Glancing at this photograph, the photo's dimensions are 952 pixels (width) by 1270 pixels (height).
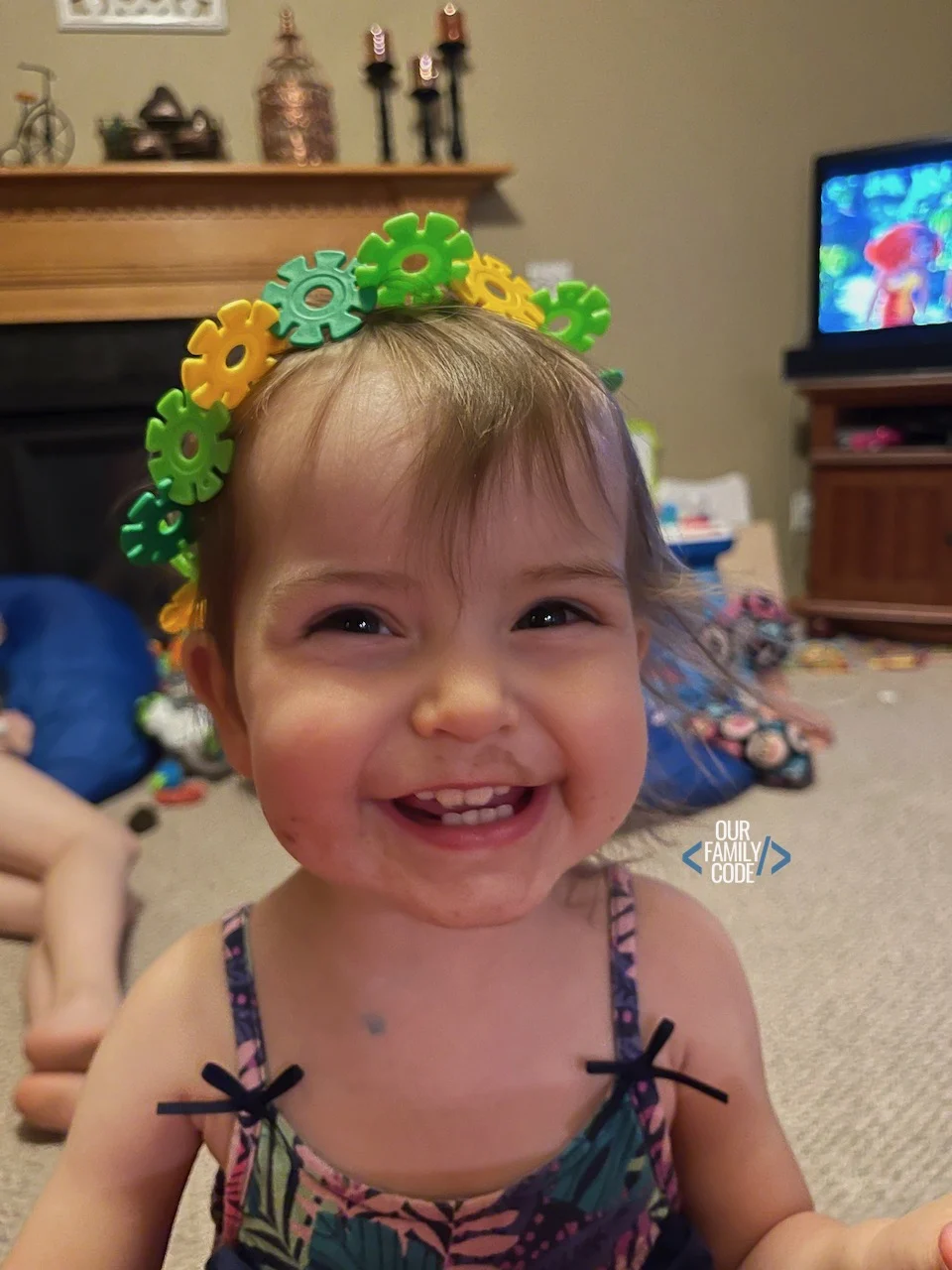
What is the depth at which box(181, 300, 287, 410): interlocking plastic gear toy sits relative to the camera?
0.48m

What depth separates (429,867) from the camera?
1.42 feet

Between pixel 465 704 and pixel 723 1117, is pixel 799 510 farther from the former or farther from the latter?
pixel 465 704

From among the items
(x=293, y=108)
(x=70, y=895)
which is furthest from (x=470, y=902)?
(x=293, y=108)

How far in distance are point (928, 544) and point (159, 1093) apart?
232 cm

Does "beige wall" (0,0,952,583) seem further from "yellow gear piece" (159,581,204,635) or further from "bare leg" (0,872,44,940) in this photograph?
"yellow gear piece" (159,581,204,635)

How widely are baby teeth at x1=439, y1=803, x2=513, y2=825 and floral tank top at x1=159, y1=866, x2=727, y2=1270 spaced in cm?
16

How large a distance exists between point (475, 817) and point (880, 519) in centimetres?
227

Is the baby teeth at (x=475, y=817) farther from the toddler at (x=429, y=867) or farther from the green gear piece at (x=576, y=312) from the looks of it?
the green gear piece at (x=576, y=312)

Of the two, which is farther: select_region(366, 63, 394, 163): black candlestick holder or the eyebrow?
select_region(366, 63, 394, 163): black candlestick holder

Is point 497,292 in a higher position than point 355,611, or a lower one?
higher

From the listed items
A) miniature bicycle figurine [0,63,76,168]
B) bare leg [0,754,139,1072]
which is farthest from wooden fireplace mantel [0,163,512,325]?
bare leg [0,754,139,1072]

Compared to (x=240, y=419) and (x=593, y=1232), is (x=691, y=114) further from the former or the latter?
(x=593, y=1232)

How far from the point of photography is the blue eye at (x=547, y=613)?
17.8 inches

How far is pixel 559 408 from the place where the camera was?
18.5 inches
